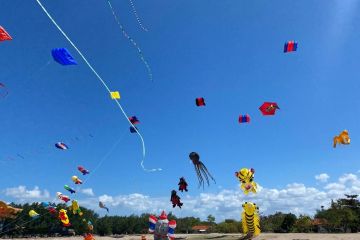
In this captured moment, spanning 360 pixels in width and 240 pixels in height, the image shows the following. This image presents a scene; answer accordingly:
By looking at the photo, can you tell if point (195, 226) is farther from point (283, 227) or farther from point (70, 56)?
point (70, 56)

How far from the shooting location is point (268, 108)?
1009 inches

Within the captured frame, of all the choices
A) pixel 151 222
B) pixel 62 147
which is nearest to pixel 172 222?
pixel 151 222

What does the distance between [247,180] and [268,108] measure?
718cm

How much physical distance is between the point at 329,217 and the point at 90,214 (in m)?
73.4

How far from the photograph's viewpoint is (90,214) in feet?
383

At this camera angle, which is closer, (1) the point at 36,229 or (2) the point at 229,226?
(2) the point at 229,226

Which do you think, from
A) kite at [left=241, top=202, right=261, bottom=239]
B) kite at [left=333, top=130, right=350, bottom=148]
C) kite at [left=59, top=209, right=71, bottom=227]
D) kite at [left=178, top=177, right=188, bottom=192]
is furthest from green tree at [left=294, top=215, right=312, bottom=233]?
kite at [left=178, top=177, right=188, bottom=192]

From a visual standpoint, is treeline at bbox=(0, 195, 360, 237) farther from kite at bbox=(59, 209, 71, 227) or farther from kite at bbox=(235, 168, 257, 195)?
kite at bbox=(235, 168, 257, 195)

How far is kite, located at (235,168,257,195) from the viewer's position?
99.6ft

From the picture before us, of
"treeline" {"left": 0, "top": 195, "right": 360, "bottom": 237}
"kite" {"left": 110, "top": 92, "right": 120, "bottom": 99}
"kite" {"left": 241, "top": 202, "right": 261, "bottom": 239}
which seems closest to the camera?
"kite" {"left": 110, "top": 92, "right": 120, "bottom": 99}

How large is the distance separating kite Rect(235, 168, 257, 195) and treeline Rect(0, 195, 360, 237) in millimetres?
16273

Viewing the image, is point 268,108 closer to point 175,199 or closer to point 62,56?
point 175,199

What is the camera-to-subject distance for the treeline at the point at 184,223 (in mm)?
62281

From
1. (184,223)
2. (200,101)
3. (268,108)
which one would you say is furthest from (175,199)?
(184,223)
